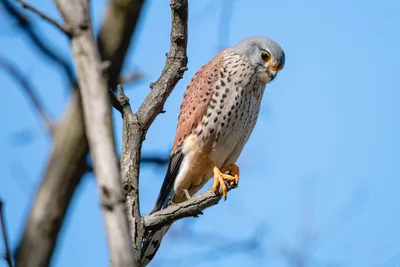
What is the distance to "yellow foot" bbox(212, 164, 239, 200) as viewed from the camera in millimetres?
4362

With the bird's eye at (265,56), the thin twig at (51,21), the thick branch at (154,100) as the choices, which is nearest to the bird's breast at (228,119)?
the bird's eye at (265,56)

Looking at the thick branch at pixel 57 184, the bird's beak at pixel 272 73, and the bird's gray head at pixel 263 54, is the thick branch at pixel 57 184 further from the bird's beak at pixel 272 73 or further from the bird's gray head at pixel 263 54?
the bird's beak at pixel 272 73

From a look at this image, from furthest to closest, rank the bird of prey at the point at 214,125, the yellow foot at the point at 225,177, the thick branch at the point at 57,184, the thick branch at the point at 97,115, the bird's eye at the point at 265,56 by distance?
the bird's eye at the point at 265,56
the bird of prey at the point at 214,125
the yellow foot at the point at 225,177
the thick branch at the point at 57,184
the thick branch at the point at 97,115

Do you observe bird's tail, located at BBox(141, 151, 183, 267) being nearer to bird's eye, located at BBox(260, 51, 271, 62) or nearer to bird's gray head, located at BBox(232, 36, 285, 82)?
bird's gray head, located at BBox(232, 36, 285, 82)

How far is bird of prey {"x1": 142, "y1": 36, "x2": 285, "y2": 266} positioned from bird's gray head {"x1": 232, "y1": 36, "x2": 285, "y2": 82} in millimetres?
57

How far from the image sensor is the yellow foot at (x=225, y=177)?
436 cm

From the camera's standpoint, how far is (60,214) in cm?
360

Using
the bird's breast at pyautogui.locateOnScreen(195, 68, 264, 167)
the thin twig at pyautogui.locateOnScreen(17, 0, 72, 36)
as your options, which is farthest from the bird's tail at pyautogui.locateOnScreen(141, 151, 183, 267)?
the thin twig at pyautogui.locateOnScreen(17, 0, 72, 36)

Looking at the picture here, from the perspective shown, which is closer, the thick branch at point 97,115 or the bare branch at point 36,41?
the thick branch at point 97,115

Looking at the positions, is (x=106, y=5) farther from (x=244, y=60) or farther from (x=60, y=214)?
(x=60, y=214)

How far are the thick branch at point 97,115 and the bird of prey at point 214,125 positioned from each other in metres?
3.25

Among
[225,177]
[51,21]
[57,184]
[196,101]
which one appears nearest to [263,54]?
[196,101]

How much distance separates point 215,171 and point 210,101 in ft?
1.81

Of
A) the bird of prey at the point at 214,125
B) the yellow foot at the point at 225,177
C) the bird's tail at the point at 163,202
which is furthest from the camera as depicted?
the bird of prey at the point at 214,125
